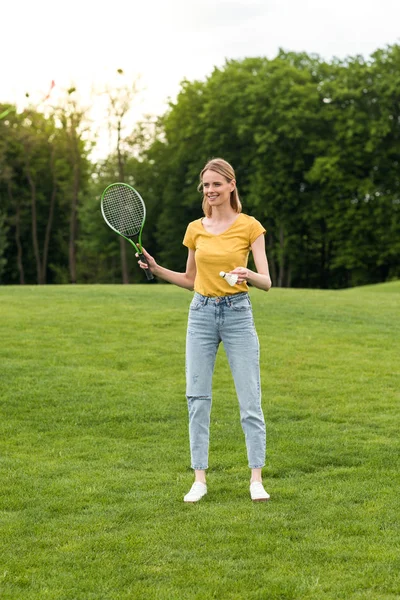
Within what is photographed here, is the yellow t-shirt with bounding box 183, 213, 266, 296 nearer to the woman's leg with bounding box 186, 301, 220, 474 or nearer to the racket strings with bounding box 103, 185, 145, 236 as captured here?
the woman's leg with bounding box 186, 301, 220, 474

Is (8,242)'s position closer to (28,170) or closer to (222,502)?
(28,170)

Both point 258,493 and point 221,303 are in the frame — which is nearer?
point 221,303

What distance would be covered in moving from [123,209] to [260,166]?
42149 mm

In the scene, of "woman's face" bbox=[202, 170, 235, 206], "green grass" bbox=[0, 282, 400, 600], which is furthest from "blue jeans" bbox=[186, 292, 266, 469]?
"woman's face" bbox=[202, 170, 235, 206]

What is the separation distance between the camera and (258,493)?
22.6ft

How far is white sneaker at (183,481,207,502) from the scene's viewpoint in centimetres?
690

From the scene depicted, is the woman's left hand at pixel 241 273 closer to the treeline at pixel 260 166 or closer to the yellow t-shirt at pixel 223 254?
the yellow t-shirt at pixel 223 254

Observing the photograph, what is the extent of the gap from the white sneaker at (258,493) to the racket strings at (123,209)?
2.39m

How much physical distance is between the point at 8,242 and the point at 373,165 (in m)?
25.1

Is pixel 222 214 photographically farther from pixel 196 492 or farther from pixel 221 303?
pixel 196 492

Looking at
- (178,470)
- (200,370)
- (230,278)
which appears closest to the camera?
(230,278)

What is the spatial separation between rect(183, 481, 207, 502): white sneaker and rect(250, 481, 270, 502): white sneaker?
41 centimetres

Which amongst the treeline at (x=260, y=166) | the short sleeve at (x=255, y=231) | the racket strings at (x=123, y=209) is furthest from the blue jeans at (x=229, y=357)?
the treeline at (x=260, y=166)

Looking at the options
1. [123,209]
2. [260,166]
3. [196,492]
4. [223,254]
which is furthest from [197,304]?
[260,166]
